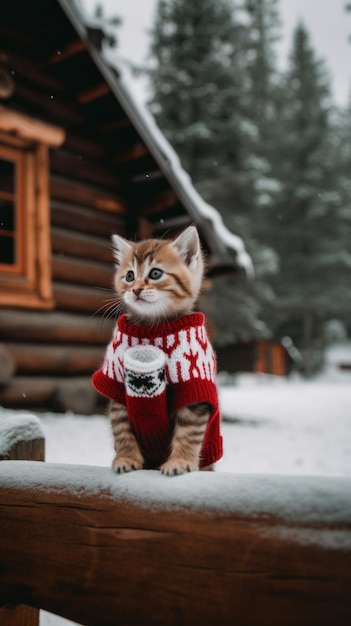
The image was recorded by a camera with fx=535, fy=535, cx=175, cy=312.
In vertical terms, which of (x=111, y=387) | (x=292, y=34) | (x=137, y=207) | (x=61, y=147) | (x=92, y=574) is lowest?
(x=92, y=574)

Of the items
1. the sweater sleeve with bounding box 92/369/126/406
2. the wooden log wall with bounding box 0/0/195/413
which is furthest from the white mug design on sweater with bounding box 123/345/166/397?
the wooden log wall with bounding box 0/0/195/413

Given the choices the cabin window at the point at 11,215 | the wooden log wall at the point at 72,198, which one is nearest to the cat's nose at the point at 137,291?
the wooden log wall at the point at 72,198

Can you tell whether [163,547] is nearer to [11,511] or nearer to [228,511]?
[228,511]

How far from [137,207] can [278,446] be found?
10.9 feet

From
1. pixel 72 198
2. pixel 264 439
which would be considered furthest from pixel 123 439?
pixel 72 198

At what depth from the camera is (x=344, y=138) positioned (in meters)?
24.2

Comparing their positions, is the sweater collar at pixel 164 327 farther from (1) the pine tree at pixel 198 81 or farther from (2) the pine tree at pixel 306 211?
(2) the pine tree at pixel 306 211

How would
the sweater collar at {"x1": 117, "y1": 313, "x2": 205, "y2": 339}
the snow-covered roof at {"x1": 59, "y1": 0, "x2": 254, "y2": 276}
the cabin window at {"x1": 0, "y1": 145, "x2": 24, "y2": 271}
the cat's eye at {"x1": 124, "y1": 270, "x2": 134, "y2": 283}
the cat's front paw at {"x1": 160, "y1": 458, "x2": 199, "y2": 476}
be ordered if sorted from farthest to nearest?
the cabin window at {"x1": 0, "y1": 145, "x2": 24, "y2": 271} < the snow-covered roof at {"x1": 59, "y1": 0, "x2": 254, "y2": 276} < the cat's eye at {"x1": 124, "y1": 270, "x2": 134, "y2": 283} < the sweater collar at {"x1": 117, "y1": 313, "x2": 205, "y2": 339} < the cat's front paw at {"x1": 160, "y1": 458, "x2": 199, "y2": 476}

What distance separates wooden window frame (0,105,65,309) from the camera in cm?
551

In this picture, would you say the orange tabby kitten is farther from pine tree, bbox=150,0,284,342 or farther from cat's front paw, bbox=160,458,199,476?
pine tree, bbox=150,0,284,342

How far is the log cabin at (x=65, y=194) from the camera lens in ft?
Result: 18.1

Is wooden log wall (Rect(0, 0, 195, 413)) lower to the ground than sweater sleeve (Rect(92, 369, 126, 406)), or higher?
higher

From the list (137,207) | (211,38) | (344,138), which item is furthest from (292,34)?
(137,207)

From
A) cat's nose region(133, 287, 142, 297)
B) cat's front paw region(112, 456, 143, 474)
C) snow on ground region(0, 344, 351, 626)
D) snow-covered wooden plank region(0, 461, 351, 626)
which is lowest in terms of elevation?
snow on ground region(0, 344, 351, 626)
